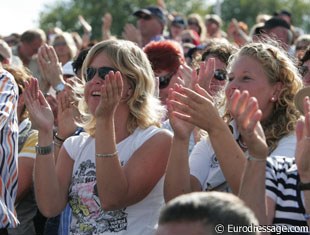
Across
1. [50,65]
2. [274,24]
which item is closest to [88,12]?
[274,24]

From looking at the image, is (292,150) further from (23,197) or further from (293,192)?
(23,197)

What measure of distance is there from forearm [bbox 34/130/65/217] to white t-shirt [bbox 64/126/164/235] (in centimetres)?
9

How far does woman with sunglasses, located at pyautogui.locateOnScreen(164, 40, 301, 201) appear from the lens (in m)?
4.23

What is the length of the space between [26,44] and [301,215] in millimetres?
7582

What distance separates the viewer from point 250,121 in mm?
3707

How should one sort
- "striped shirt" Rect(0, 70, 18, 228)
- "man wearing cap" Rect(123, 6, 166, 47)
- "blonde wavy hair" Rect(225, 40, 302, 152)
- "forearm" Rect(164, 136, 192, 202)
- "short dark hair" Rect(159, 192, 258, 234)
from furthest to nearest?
"man wearing cap" Rect(123, 6, 166, 47) < "striped shirt" Rect(0, 70, 18, 228) < "blonde wavy hair" Rect(225, 40, 302, 152) < "forearm" Rect(164, 136, 192, 202) < "short dark hair" Rect(159, 192, 258, 234)

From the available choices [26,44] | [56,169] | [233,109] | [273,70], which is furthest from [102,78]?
[26,44]

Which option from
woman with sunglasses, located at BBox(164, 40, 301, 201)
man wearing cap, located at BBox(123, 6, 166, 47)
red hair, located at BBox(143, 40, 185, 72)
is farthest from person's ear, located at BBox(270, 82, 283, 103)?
man wearing cap, located at BBox(123, 6, 166, 47)

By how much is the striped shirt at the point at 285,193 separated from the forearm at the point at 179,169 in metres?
0.63

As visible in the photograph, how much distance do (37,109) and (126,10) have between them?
63.8 metres

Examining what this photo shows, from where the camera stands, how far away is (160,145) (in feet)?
16.0

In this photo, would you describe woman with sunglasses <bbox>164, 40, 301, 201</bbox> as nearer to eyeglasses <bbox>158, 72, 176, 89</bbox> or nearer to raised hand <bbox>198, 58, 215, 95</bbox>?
raised hand <bbox>198, 58, 215, 95</bbox>

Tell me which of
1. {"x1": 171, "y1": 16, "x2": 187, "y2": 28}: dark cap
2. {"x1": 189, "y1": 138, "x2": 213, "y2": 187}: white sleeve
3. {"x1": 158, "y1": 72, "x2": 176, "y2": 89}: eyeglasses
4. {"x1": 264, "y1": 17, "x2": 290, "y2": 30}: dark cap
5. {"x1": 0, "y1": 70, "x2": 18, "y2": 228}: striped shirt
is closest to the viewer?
{"x1": 189, "y1": 138, "x2": 213, "y2": 187}: white sleeve

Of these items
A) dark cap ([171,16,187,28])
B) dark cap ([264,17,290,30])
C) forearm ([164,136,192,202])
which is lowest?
dark cap ([171,16,187,28])
